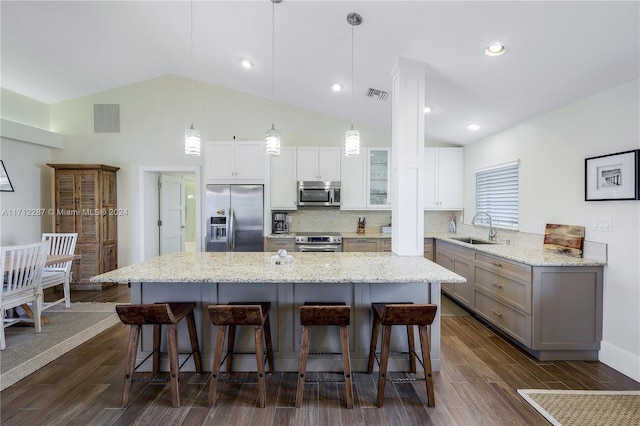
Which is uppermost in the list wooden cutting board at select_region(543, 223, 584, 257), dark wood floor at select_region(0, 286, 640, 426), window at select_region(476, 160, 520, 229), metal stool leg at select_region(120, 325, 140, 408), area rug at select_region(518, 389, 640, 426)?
window at select_region(476, 160, 520, 229)

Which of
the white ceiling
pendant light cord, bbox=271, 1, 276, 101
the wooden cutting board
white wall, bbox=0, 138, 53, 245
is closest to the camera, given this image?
the white ceiling

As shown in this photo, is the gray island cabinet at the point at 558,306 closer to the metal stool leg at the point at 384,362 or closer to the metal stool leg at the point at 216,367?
the metal stool leg at the point at 384,362

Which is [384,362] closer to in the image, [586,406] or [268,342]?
[268,342]

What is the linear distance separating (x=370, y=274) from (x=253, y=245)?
280cm

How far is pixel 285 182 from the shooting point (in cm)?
480

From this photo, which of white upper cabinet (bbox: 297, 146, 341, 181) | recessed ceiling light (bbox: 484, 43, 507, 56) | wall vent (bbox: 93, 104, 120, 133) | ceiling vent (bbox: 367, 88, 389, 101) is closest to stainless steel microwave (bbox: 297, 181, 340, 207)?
white upper cabinet (bbox: 297, 146, 341, 181)

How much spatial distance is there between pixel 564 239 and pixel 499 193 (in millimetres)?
1280

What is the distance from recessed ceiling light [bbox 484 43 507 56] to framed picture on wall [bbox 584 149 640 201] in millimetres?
1259

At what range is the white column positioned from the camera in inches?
110

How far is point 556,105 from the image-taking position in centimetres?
296

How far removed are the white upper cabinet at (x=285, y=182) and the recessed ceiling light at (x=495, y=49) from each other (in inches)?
117

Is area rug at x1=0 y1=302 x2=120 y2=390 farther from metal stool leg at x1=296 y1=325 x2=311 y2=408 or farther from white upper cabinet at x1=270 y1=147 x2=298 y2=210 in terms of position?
white upper cabinet at x1=270 y1=147 x2=298 y2=210

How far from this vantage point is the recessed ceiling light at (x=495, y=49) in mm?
2350

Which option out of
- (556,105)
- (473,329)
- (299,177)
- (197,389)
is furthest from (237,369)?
(556,105)
